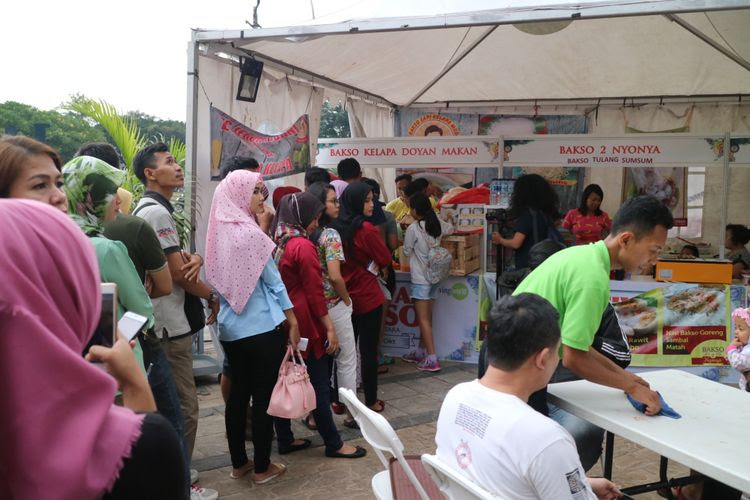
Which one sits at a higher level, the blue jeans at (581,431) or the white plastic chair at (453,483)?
the white plastic chair at (453,483)

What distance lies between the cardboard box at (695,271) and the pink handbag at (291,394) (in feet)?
11.4

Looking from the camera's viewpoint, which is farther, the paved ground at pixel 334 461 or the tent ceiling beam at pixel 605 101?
the tent ceiling beam at pixel 605 101

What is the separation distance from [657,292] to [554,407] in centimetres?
328

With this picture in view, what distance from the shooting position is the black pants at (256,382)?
138 inches

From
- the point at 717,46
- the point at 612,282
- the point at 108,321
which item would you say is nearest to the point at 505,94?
the point at 717,46

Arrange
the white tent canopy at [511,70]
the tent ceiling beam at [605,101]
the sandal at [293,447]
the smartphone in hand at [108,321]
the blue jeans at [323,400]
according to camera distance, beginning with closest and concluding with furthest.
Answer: the smartphone in hand at [108,321]
the blue jeans at [323,400]
the sandal at [293,447]
the white tent canopy at [511,70]
the tent ceiling beam at [605,101]

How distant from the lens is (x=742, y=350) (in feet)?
10.7

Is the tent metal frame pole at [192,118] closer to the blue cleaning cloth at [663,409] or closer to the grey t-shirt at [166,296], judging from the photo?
the grey t-shirt at [166,296]

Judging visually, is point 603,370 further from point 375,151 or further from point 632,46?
point 632,46

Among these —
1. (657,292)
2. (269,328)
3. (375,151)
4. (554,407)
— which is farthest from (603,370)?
(375,151)

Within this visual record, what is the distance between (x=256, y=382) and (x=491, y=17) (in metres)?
2.78

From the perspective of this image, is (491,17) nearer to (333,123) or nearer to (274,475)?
(274,475)

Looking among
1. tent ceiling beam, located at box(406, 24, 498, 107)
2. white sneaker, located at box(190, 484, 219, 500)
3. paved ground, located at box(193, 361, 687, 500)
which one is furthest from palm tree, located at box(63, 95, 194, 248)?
tent ceiling beam, located at box(406, 24, 498, 107)

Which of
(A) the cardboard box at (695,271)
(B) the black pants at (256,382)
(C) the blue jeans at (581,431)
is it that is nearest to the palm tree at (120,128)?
(B) the black pants at (256,382)
